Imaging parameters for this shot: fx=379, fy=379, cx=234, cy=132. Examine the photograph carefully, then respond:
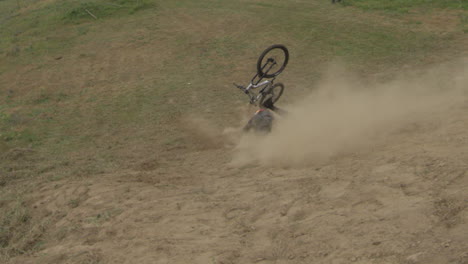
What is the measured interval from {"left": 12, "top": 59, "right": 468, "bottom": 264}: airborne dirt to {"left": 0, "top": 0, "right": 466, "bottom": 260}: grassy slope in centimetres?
102

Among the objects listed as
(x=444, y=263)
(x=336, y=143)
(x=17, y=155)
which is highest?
(x=444, y=263)

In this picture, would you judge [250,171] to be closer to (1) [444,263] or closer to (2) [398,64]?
(1) [444,263]

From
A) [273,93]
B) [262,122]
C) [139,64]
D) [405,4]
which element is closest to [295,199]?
[262,122]

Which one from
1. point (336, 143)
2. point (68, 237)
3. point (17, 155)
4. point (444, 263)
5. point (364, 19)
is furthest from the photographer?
point (364, 19)

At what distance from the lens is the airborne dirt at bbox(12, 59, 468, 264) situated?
4531 millimetres

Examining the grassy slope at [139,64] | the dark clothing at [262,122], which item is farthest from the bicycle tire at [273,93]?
the grassy slope at [139,64]

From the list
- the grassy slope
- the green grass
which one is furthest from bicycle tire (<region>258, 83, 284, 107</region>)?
the green grass

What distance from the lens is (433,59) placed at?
43.4 ft

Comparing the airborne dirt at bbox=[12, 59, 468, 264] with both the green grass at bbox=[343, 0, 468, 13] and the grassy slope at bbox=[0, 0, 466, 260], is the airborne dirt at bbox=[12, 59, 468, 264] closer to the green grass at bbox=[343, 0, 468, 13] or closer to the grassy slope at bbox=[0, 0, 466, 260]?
the grassy slope at bbox=[0, 0, 466, 260]

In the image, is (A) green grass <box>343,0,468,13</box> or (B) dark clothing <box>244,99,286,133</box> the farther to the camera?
(A) green grass <box>343,0,468,13</box>

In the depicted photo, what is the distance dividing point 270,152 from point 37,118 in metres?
7.35

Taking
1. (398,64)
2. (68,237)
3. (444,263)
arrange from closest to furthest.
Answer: (444,263)
(68,237)
(398,64)

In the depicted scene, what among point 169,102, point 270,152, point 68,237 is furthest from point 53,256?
point 169,102

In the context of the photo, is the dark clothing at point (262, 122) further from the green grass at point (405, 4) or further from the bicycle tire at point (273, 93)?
the green grass at point (405, 4)
